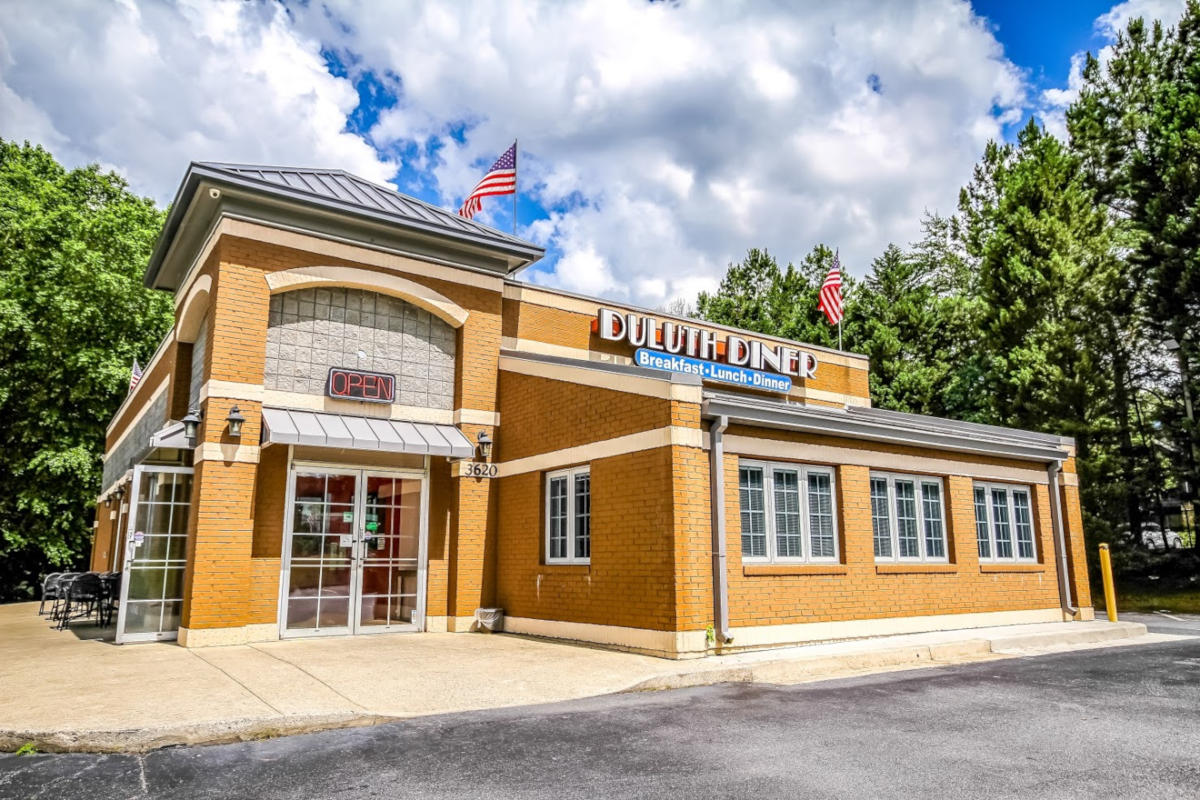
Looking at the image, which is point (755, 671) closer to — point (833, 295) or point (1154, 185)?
point (833, 295)

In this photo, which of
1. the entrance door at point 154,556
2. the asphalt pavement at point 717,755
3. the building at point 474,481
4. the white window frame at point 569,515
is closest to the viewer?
the asphalt pavement at point 717,755

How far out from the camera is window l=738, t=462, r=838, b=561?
10.7 metres

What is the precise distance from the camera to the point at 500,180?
51.4ft

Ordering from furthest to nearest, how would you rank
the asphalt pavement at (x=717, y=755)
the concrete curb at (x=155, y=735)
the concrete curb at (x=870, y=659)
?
the concrete curb at (x=870, y=659), the concrete curb at (x=155, y=735), the asphalt pavement at (x=717, y=755)

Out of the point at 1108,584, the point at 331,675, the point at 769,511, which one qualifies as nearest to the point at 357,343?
the point at 331,675

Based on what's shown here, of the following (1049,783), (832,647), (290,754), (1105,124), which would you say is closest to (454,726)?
(290,754)

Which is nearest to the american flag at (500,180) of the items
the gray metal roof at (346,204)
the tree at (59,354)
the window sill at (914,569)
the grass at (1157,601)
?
the gray metal roof at (346,204)

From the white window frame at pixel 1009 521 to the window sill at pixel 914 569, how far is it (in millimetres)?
923

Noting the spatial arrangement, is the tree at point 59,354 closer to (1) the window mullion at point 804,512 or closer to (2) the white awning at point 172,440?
(2) the white awning at point 172,440

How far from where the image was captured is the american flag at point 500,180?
51.2ft

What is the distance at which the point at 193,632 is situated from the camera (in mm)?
10406

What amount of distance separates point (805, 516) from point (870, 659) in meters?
2.24

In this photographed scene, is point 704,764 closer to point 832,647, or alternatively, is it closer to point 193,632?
point 832,647

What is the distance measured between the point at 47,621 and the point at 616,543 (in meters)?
12.1
